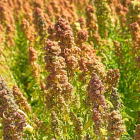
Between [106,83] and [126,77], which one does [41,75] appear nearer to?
[126,77]

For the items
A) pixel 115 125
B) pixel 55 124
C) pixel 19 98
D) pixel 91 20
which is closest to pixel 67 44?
pixel 19 98

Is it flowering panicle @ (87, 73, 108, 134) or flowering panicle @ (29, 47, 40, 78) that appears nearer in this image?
flowering panicle @ (87, 73, 108, 134)

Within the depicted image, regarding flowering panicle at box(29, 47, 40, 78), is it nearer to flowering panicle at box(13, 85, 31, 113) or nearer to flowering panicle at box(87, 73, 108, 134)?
flowering panicle at box(13, 85, 31, 113)

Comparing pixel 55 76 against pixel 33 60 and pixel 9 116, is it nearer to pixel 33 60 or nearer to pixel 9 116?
pixel 9 116

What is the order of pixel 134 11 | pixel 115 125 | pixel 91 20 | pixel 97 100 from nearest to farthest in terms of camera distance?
pixel 115 125 → pixel 97 100 → pixel 134 11 → pixel 91 20

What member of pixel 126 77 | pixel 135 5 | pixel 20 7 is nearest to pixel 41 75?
pixel 126 77

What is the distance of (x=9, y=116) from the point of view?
9.77ft

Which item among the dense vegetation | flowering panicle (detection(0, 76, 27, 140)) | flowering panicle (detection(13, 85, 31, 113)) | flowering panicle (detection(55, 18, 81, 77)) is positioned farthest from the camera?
flowering panicle (detection(13, 85, 31, 113))

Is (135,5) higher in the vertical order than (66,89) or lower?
higher

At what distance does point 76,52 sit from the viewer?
4.50 meters

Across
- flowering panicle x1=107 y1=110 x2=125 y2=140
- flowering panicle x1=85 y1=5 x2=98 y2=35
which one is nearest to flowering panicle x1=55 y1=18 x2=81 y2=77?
flowering panicle x1=107 y1=110 x2=125 y2=140

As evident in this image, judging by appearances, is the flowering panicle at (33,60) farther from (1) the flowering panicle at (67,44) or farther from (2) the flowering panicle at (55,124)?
(2) the flowering panicle at (55,124)

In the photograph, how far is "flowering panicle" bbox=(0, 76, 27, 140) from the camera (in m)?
2.96

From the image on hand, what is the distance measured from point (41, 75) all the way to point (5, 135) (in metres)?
3.60
